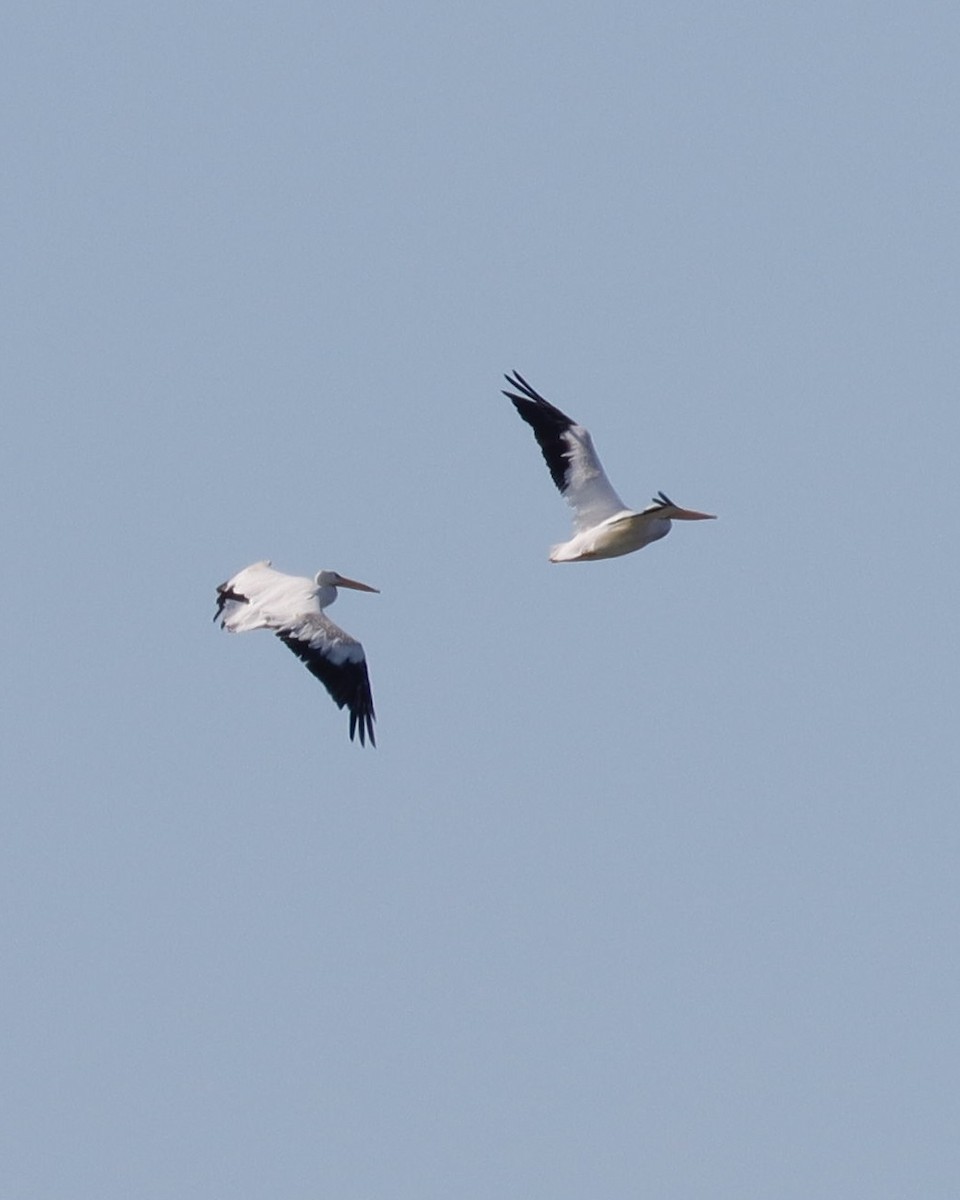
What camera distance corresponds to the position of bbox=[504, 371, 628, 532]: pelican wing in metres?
22.5

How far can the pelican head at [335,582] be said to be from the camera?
22672mm

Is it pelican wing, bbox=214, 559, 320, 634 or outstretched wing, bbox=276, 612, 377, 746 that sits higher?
pelican wing, bbox=214, 559, 320, 634

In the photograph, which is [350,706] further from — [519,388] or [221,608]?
[519,388]

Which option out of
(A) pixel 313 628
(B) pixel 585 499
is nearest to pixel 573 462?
(B) pixel 585 499

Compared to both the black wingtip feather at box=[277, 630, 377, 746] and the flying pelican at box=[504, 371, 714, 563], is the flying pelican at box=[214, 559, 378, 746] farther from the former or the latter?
the flying pelican at box=[504, 371, 714, 563]

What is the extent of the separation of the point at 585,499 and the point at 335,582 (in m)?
2.20

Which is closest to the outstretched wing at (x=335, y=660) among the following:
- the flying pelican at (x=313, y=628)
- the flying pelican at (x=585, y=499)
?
the flying pelican at (x=313, y=628)

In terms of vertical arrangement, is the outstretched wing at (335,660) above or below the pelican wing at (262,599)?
below

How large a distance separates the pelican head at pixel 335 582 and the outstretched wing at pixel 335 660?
67 centimetres

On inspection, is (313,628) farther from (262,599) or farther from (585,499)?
(585,499)

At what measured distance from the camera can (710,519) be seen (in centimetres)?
2170

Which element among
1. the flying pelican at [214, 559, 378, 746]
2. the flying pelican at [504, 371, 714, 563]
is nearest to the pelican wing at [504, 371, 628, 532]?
the flying pelican at [504, 371, 714, 563]

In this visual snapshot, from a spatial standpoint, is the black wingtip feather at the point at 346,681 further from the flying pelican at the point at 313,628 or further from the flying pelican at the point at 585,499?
the flying pelican at the point at 585,499

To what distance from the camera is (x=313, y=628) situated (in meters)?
22.0
